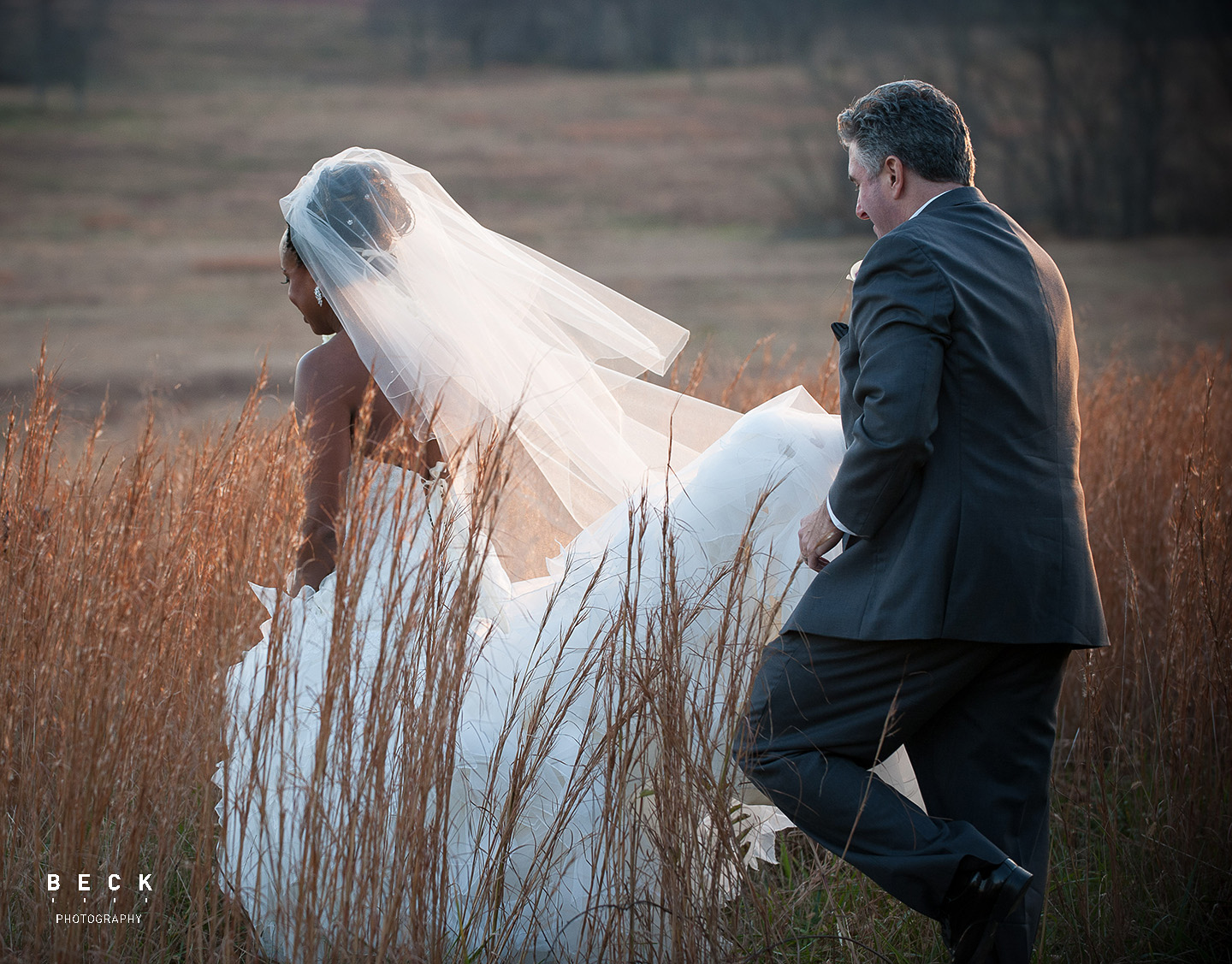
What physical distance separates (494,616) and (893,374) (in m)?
1.16

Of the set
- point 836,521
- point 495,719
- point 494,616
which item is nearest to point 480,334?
point 494,616

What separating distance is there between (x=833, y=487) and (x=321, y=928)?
1303 mm

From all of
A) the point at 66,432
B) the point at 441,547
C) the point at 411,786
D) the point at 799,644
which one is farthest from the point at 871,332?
the point at 66,432

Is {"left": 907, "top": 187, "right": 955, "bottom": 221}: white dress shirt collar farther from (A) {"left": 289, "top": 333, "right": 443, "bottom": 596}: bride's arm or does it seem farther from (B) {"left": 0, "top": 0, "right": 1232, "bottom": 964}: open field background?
(A) {"left": 289, "top": 333, "right": 443, "bottom": 596}: bride's arm

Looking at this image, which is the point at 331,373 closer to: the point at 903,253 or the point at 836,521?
the point at 836,521

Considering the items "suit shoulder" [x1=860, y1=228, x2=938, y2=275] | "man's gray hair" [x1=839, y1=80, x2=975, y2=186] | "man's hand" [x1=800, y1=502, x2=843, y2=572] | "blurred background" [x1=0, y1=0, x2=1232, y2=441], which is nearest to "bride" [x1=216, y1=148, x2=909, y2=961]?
"man's hand" [x1=800, y1=502, x2=843, y2=572]

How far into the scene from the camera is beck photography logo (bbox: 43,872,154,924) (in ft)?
6.52

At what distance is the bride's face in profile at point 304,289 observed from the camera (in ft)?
8.77

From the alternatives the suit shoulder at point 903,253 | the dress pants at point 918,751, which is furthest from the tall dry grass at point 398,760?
the suit shoulder at point 903,253

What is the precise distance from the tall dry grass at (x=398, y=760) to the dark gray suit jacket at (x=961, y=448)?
286 millimetres

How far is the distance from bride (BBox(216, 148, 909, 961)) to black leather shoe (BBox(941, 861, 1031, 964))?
0.42m

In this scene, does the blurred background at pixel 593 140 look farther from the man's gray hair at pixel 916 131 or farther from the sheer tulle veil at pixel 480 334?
the man's gray hair at pixel 916 131

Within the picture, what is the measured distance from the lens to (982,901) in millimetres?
1894

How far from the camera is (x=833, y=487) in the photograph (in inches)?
80.0
